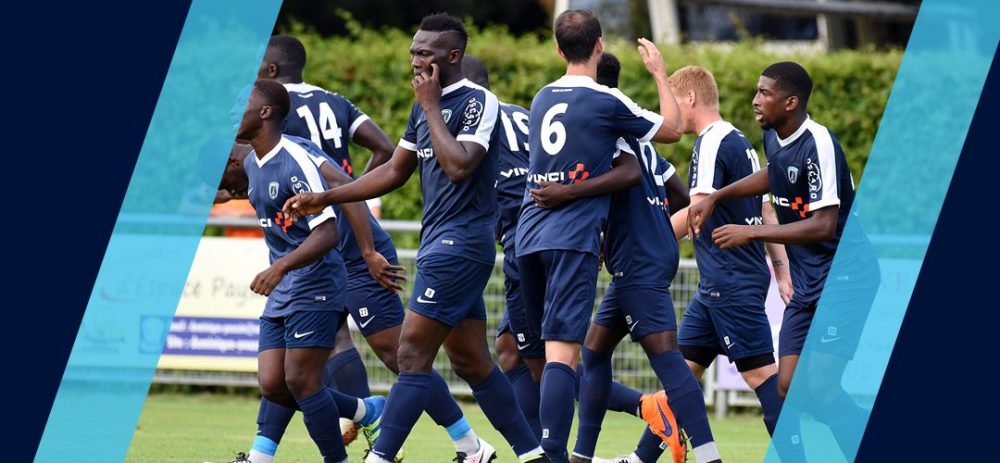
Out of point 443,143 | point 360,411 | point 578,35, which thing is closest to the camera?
point 443,143

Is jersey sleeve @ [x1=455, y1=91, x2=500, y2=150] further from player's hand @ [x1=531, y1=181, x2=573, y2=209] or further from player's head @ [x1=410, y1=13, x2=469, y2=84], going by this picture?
player's hand @ [x1=531, y1=181, x2=573, y2=209]

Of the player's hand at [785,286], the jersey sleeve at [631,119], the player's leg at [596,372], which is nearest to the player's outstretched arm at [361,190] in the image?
the jersey sleeve at [631,119]

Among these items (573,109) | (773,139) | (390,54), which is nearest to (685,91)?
(773,139)

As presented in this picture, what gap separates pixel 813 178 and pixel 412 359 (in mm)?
2282

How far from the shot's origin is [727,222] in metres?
8.46

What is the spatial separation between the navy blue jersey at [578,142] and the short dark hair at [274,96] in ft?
4.86

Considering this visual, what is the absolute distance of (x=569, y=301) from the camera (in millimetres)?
7234

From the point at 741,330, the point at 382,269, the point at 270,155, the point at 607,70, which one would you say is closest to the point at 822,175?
the point at 741,330

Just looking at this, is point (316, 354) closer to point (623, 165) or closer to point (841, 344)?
point (623, 165)

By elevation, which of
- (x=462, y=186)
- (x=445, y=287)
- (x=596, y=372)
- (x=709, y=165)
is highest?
(x=709, y=165)

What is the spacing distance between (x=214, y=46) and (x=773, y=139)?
8.69 metres

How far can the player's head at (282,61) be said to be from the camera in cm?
951

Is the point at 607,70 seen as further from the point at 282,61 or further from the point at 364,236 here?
the point at 282,61

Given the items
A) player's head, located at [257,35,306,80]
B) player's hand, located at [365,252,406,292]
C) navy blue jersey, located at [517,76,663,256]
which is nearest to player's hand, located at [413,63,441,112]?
navy blue jersey, located at [517,76,663,256]
